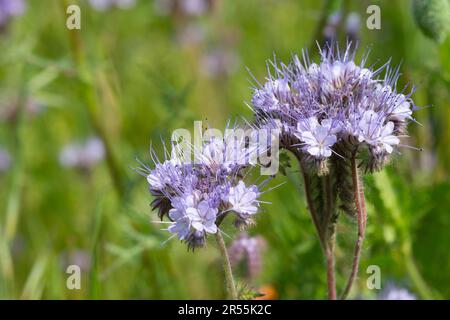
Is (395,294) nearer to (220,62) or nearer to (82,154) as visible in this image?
(82,154)

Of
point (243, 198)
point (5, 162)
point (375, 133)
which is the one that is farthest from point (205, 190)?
point (5, 162)

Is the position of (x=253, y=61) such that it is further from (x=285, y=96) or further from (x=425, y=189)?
(x=285, y=96)

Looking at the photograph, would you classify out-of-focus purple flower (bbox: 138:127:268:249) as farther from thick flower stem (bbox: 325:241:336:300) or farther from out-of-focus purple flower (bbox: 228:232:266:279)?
out-of-focus purple flower (bbox: 228:232:266:279)

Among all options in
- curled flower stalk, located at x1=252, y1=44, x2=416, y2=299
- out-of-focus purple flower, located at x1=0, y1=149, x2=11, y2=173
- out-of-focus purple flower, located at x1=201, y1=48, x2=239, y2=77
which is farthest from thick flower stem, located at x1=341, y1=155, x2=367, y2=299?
out-of-focus purple flower, located at x1=201, y1=48, x2=239, y2=77
